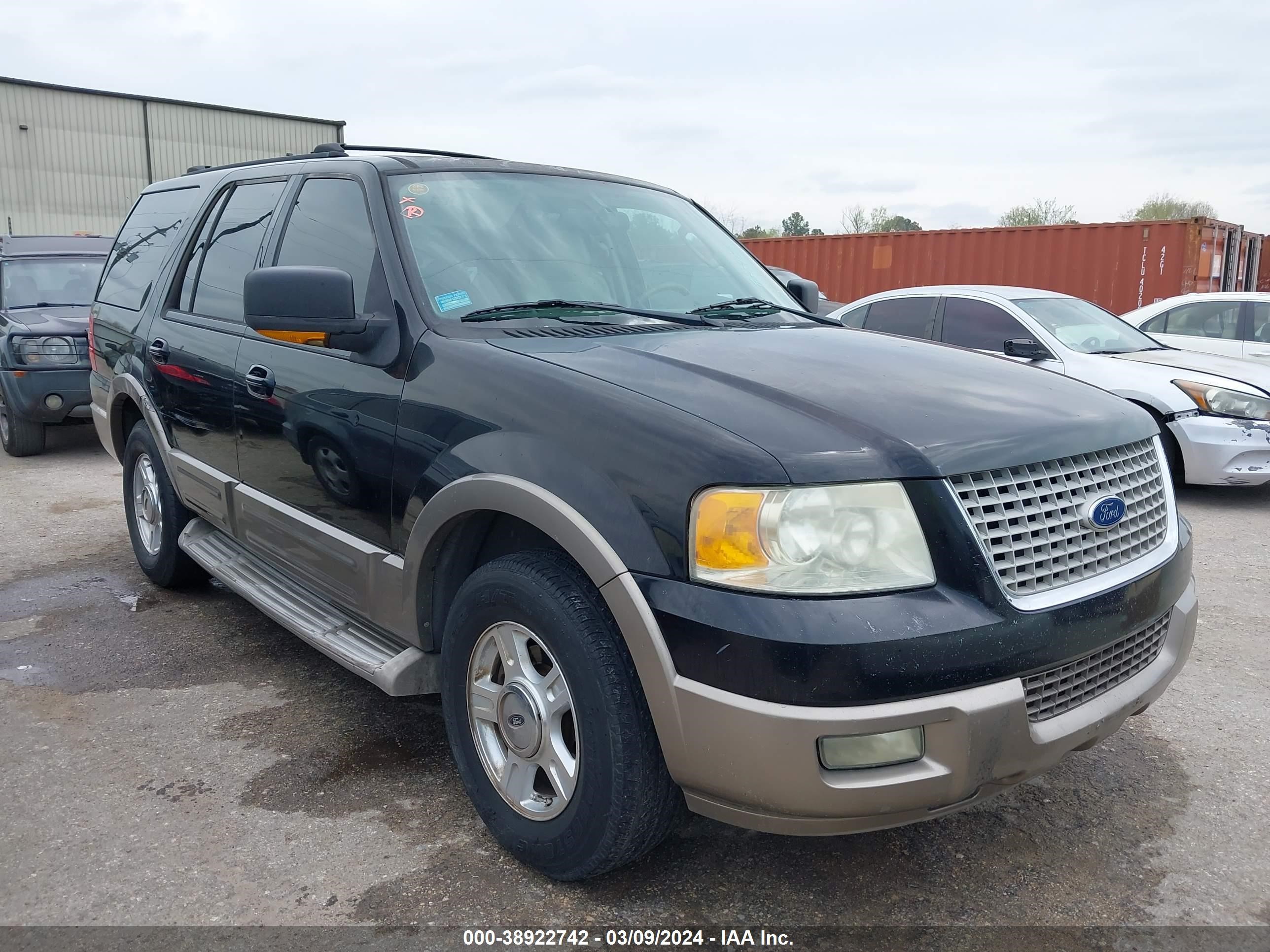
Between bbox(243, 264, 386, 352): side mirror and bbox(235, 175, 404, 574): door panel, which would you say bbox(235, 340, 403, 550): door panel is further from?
bbox(243, 264, 386, 352): side mirror

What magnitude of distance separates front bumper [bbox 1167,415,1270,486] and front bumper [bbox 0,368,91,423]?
27.6 ft

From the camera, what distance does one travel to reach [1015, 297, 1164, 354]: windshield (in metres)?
7.68

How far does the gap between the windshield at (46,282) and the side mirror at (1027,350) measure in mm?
8105

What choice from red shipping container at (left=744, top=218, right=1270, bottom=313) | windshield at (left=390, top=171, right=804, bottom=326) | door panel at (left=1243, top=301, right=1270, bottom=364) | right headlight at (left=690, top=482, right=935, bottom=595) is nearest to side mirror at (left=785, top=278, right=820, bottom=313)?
windshield at (left=390, top=171, right=804, bottom=326)

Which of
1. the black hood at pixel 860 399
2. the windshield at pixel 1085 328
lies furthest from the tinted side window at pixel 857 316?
the black hood at pixel 860 399

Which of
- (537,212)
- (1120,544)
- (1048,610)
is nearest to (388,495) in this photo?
(537,212)

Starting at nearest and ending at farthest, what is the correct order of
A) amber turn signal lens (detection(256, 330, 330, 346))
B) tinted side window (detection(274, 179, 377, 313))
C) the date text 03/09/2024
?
the date text 03/09/2024, amber turn signal lens (detection(256, 330, 330, 346)), tinted side window (detection(274, 179, 377, 313))

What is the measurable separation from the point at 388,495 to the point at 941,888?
1781 mm

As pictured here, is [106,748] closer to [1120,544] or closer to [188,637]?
[188,637]

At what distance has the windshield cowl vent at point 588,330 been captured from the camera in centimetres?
286

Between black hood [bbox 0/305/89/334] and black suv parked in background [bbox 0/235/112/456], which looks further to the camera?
black hood [bbox 0/305/89/334]

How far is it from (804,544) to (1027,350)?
5495mm

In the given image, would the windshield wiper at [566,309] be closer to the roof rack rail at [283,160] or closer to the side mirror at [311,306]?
the side mirror at [311,306]

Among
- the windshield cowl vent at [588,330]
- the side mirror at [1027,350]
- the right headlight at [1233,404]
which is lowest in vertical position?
the right headlight at [1233,404]
